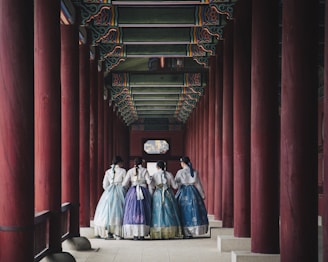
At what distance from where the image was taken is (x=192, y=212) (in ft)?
44.3

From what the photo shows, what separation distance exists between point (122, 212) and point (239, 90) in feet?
12.8

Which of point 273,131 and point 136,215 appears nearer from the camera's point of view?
point 273,131

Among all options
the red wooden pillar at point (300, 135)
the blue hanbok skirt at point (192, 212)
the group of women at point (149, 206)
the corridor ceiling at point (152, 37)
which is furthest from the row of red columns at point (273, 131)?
the corridor ceiling at point (152, 37)

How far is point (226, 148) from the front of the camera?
538 inches

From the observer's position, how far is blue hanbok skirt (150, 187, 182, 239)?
43.4ft

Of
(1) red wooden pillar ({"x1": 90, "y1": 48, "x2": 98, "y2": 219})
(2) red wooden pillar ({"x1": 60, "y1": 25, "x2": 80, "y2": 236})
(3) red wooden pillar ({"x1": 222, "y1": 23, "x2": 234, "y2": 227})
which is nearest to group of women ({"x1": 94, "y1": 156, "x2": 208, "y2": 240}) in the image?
(3) red wooden pillar ({"x1": 222, "y1": 23, "x2": 234, "y2": 227})

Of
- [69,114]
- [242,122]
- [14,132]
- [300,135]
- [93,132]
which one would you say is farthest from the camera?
[93,132]

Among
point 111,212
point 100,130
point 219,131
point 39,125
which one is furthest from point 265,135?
point 100,130

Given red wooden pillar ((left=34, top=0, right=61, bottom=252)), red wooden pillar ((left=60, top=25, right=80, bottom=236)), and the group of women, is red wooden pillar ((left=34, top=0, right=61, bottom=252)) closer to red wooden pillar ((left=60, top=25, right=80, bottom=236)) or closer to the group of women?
red wooden pillar ((left=60, top=25, right=80, bottom=236))

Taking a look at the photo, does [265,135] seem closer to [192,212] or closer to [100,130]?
[192,212]

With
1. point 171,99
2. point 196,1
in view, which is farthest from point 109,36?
point 171,99

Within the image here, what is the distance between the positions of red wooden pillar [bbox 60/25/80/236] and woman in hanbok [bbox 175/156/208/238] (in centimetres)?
280

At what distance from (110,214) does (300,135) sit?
23.2 ft

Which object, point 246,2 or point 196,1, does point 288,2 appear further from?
point 196,1
